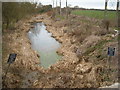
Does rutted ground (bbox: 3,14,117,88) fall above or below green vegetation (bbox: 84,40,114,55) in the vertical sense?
below

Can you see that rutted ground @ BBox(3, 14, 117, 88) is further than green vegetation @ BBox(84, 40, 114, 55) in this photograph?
No

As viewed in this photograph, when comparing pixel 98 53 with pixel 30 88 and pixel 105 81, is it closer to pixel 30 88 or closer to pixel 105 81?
pixel 105 81

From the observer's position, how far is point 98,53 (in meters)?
12.2

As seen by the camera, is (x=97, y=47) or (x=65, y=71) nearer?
(x=65, y=71)

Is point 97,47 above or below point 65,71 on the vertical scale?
above

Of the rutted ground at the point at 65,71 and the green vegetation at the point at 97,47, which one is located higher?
the green vegetation at the point at 97,47

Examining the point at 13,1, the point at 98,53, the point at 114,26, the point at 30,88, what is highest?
the point at 13,1

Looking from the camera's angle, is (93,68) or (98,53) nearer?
(93,68)

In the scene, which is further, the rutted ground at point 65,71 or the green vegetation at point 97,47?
the green vegetation at point 97,47

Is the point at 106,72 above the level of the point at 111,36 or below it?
below

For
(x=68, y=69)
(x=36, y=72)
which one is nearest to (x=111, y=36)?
(x=68, y=69)

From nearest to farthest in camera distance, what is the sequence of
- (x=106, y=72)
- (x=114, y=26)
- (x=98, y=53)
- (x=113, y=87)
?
1. (x=113, y=87)
2. (x=106, y=72)
3. (x=98, y=53)
4. (x=114, y=26)

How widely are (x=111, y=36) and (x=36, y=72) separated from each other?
6009mm

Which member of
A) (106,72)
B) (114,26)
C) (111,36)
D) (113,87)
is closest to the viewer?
(113,87)
